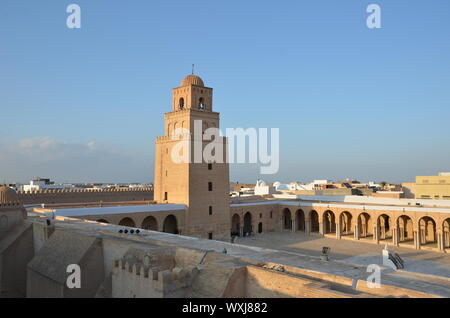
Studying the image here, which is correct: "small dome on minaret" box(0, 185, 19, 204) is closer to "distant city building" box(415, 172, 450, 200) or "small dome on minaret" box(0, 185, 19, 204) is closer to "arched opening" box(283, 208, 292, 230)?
"arched opening" box(283, 208, 292, 230)

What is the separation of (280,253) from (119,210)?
15.0 metres

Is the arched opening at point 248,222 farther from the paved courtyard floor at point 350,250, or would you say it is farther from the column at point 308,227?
the column at point 308,227

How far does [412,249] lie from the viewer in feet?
90.9

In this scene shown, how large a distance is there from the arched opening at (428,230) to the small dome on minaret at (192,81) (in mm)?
21140

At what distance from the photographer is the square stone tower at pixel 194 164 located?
28578mm

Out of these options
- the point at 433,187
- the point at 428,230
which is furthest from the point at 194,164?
the point at 433,187

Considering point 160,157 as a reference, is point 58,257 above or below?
below

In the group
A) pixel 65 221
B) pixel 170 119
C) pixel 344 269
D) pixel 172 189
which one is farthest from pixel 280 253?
pixel 170 119

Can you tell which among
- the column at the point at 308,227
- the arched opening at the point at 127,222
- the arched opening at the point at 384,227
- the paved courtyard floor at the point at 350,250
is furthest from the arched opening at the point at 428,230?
the arched opening at the point at 127,222

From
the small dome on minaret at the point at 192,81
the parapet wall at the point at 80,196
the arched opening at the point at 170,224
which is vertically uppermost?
the small dome on minaret at the point at 192,81

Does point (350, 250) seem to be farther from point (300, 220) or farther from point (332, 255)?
point (300, 220)
